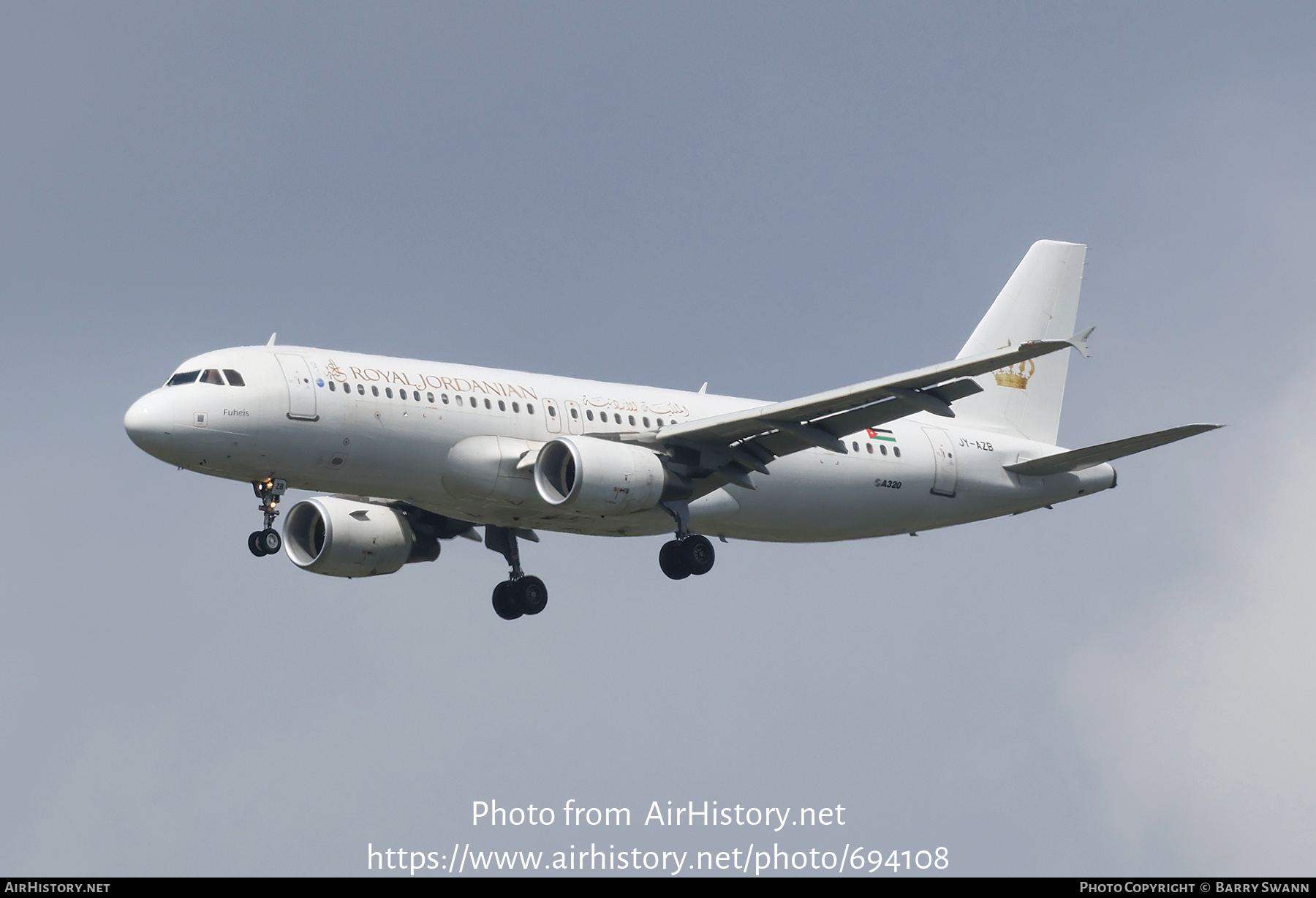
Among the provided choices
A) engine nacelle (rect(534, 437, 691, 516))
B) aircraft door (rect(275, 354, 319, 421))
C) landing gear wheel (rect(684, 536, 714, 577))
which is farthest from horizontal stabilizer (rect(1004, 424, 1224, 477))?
aircraft door (rect(275, 354, 319, 421))

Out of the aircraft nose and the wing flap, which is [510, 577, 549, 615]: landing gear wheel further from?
the aircraft nose

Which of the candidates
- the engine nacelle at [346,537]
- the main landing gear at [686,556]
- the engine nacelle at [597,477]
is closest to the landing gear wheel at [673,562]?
the main landing gear at [686,556]

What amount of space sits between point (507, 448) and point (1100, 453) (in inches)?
615

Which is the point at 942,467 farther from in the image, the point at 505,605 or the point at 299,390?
the point at 299,390

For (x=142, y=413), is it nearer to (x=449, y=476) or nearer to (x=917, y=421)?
(x=449, y=476)

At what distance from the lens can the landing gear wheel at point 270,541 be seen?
3723cm

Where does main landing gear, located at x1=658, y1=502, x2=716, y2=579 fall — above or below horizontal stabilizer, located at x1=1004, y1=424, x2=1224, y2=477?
below

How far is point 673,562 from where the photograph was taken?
4203cm

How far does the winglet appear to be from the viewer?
1384 inches

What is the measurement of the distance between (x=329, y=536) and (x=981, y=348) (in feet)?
67.2

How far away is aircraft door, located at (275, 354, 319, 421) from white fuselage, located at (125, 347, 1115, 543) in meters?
0.03

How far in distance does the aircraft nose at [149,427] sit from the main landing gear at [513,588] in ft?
36.6

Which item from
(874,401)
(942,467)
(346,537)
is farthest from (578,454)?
(942,467)

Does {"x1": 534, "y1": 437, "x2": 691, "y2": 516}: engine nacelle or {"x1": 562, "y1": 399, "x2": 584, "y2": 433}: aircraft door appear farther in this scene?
{"x1": 562, "y1": 399, "x2": 584, "y2": 433}: aircraft door
